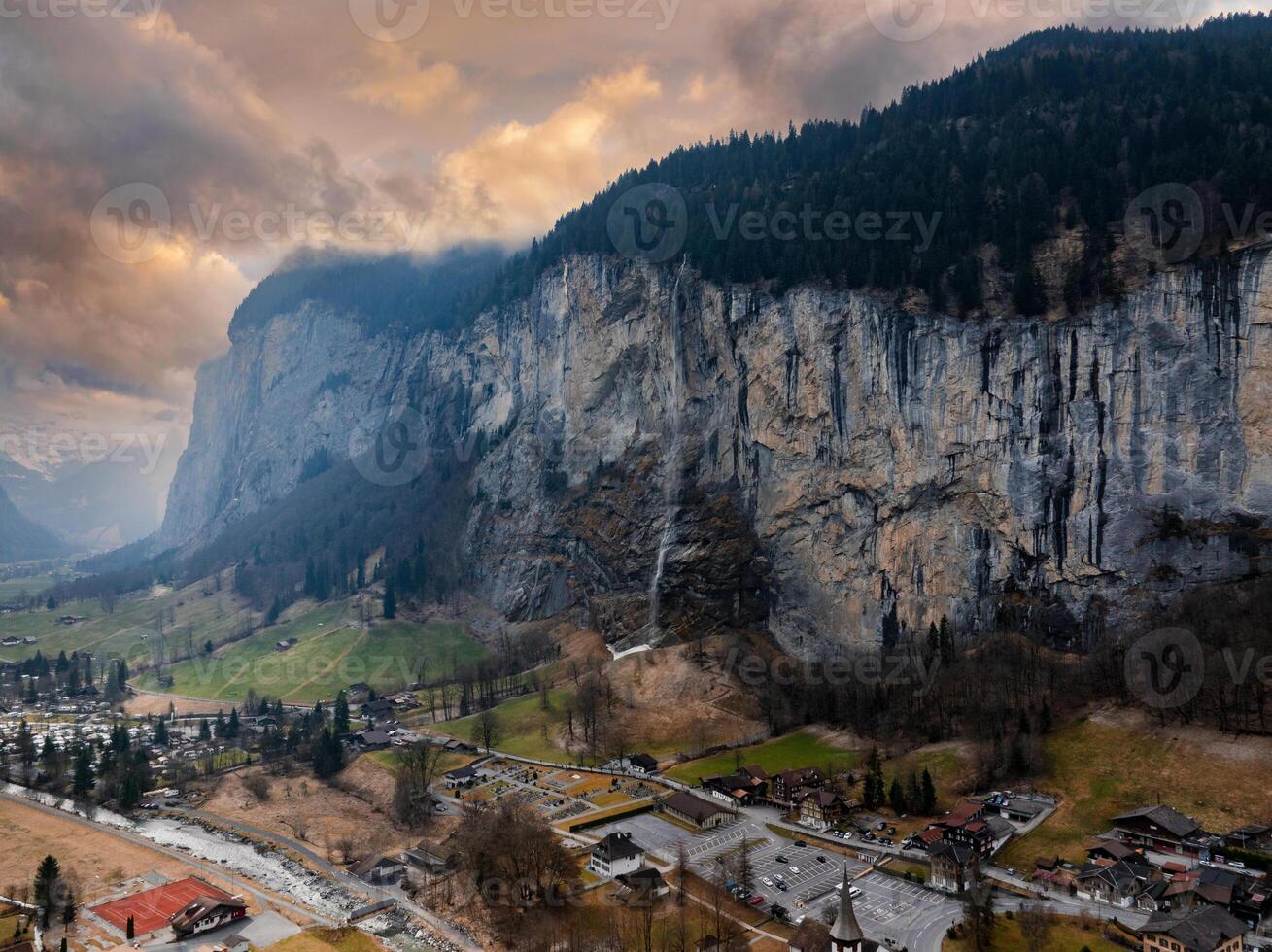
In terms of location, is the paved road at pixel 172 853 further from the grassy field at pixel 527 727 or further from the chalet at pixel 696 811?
the grassy field at pixel 527 727

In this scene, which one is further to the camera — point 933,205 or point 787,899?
point 933,205

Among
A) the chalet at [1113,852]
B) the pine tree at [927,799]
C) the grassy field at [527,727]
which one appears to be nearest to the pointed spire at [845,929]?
the chalet at [1113,852]

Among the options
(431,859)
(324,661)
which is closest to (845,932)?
(431,859)

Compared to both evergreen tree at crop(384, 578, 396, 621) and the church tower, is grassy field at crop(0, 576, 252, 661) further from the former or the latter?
the church tower

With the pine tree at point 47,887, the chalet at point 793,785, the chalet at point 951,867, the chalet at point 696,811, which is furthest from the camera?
the chalet at point 793,785

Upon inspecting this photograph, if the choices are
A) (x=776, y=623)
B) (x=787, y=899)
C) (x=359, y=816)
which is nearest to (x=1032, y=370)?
(x=776, y=623)

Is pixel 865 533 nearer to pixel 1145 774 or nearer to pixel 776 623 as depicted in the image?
pixel 776 623
